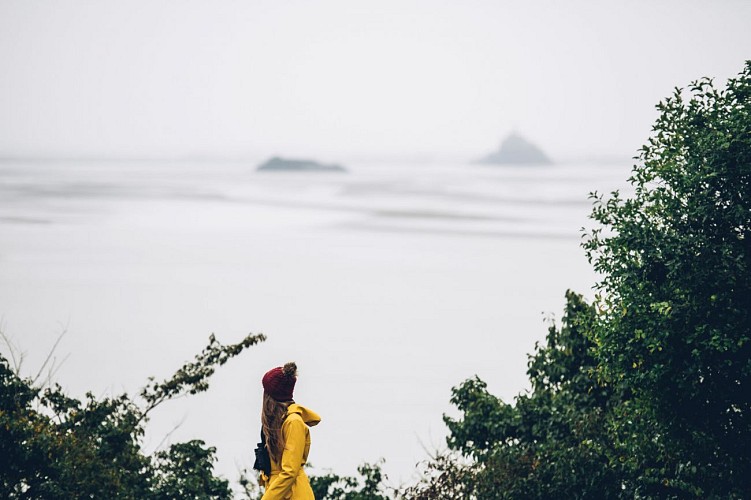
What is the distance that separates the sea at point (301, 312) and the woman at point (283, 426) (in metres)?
14.9

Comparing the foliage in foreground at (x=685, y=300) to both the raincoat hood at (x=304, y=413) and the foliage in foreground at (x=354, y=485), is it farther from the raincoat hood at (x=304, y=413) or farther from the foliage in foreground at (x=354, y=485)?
the foliage in foreground at (x=354, y=485)

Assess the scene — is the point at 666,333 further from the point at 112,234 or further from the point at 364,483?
the point at 112,234

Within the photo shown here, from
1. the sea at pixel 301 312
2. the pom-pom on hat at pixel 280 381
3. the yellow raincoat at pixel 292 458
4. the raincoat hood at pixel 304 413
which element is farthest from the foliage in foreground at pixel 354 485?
the pom-pom on hat at pixel 280 381

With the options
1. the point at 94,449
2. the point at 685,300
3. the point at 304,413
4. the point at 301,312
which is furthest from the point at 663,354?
the point at 301,312

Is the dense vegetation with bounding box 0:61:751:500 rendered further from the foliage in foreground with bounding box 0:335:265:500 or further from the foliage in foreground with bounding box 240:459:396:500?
the foliage in foreground with bounding box 240:459:396:500

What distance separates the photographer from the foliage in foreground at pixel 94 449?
14.4 metres

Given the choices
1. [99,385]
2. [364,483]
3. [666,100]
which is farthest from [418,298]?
[666,100]

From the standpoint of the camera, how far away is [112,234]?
176500 millimetres

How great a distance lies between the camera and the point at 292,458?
6.66m

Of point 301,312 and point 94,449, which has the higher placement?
point 301,312

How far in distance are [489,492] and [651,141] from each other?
23.2 ft

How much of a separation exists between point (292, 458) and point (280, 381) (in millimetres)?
527

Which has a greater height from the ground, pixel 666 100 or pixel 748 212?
pixel 666 100

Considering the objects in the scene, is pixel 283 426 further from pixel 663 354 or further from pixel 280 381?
pixel 663 354
